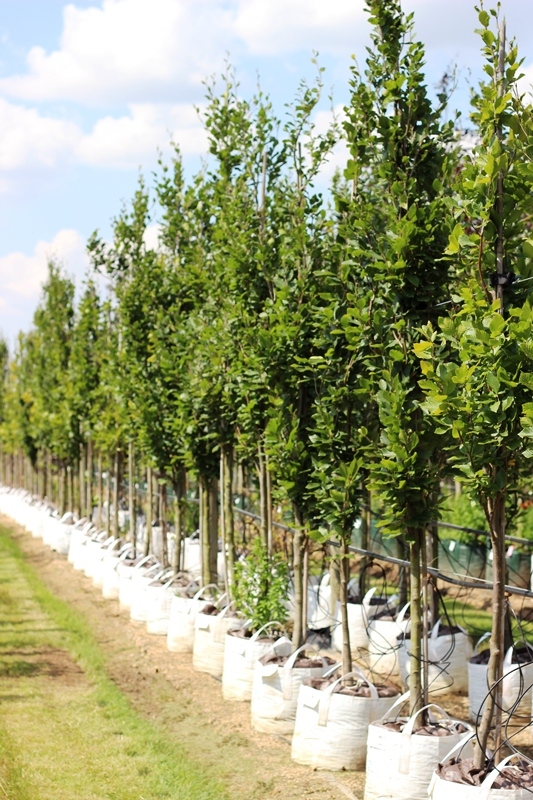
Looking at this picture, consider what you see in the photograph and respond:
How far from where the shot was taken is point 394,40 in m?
7.38

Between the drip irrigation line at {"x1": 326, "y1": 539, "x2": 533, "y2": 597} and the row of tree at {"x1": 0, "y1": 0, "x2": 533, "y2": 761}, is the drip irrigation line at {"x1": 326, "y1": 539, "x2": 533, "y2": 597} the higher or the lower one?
the lower one

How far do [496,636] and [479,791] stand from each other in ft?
2.72

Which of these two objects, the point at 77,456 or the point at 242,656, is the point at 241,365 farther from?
the point at 77,456

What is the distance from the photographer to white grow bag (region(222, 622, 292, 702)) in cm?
953

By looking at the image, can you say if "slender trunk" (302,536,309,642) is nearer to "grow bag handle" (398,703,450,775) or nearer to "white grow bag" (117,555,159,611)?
"grow bag handle" (398,703,450,775)

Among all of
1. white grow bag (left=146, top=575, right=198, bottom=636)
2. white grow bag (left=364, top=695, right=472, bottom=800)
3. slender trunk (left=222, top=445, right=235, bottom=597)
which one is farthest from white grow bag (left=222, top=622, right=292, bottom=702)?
white grow bag (left=146, top=575, right=198, bottom=636)

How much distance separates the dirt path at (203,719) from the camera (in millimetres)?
7215

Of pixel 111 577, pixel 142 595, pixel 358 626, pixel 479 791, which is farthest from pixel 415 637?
pixel 111 577

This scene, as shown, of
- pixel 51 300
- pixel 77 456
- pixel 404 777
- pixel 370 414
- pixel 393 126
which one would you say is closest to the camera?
pixel 404 777

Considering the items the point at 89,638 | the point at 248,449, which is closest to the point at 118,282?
the point at 89,638

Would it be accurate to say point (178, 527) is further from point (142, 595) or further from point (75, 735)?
point (75, 735)

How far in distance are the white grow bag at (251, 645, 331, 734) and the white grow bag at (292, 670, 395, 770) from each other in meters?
0.86

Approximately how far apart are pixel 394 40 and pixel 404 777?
5002 mm

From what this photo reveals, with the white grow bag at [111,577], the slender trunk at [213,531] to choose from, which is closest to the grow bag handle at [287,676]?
the slender trunk at [213,531]
